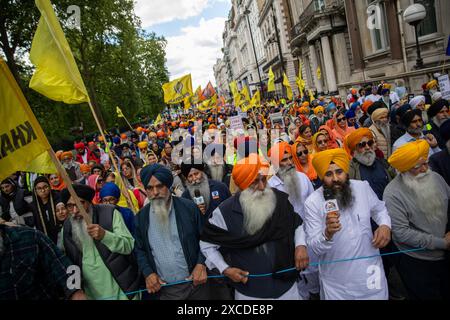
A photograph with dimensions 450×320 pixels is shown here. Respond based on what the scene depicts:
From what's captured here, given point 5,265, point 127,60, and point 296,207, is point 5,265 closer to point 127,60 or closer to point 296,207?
point 296,207

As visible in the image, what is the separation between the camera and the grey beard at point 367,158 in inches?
148

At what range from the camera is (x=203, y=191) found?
4176mm

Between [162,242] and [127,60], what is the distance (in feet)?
112

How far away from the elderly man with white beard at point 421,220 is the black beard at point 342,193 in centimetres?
37

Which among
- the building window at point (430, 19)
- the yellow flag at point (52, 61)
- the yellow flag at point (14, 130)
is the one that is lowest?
the yellow flag at point (14, 130)

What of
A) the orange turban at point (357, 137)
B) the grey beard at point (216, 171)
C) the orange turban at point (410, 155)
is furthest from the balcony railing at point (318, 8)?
the orange turban at point (410, 155)

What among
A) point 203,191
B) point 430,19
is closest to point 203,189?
point 203,191

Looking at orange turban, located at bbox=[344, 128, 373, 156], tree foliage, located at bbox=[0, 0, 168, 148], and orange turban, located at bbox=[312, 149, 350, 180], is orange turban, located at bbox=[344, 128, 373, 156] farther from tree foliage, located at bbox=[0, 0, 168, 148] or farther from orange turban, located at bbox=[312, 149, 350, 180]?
tree foliage, located at bbox=[0, 0, 168, 148]

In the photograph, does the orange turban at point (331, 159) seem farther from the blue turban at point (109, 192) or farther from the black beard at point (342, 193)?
the blue turban at point (109, 192)

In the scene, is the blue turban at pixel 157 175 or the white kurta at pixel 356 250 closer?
the white kurta at pixel 356 250

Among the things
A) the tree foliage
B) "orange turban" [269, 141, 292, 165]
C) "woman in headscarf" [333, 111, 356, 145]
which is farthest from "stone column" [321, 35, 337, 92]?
"orange turban" [269, 141, 292, 165]

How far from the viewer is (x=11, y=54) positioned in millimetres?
19078

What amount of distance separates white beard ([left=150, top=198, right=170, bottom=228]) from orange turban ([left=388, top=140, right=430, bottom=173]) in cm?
199
